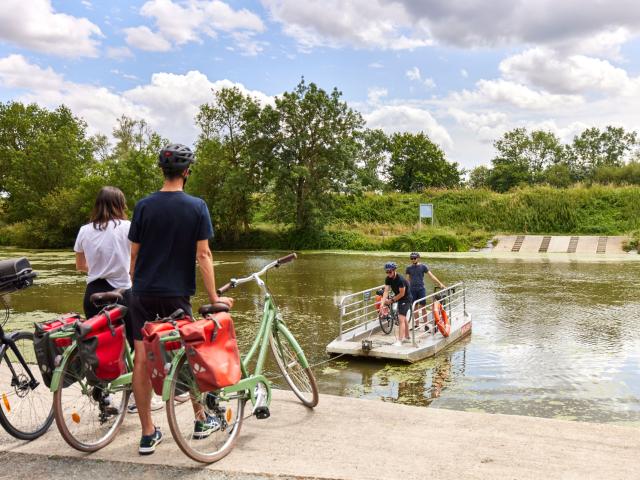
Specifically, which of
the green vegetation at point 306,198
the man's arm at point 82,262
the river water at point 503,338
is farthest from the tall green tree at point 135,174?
the man's arm at point 82,262

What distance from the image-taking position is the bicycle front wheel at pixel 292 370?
15.7ft

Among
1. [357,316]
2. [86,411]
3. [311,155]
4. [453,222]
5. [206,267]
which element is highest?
[311,155]

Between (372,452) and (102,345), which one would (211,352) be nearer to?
(102,345)

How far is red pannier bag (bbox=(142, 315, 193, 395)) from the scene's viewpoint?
11.5ft

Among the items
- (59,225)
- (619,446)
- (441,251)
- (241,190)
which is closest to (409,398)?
(619,446)

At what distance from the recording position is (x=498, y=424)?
4586 millimetres

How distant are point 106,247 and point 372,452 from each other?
245 centimetres

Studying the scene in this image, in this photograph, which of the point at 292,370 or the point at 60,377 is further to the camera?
the point at 292,370

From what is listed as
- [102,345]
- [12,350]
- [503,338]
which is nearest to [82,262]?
[12,350]

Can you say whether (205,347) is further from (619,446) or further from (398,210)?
(398,210)

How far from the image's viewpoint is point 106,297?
159 inches

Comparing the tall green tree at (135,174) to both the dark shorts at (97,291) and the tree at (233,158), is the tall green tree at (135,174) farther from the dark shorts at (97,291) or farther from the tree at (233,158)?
the dark shorts at (97,291)

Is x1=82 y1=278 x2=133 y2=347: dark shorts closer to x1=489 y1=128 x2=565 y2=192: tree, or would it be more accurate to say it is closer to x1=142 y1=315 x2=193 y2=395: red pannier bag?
x1=142 y1=315 x2=193 y2=395: red pannier bag

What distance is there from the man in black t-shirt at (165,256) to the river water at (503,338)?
4.77m
